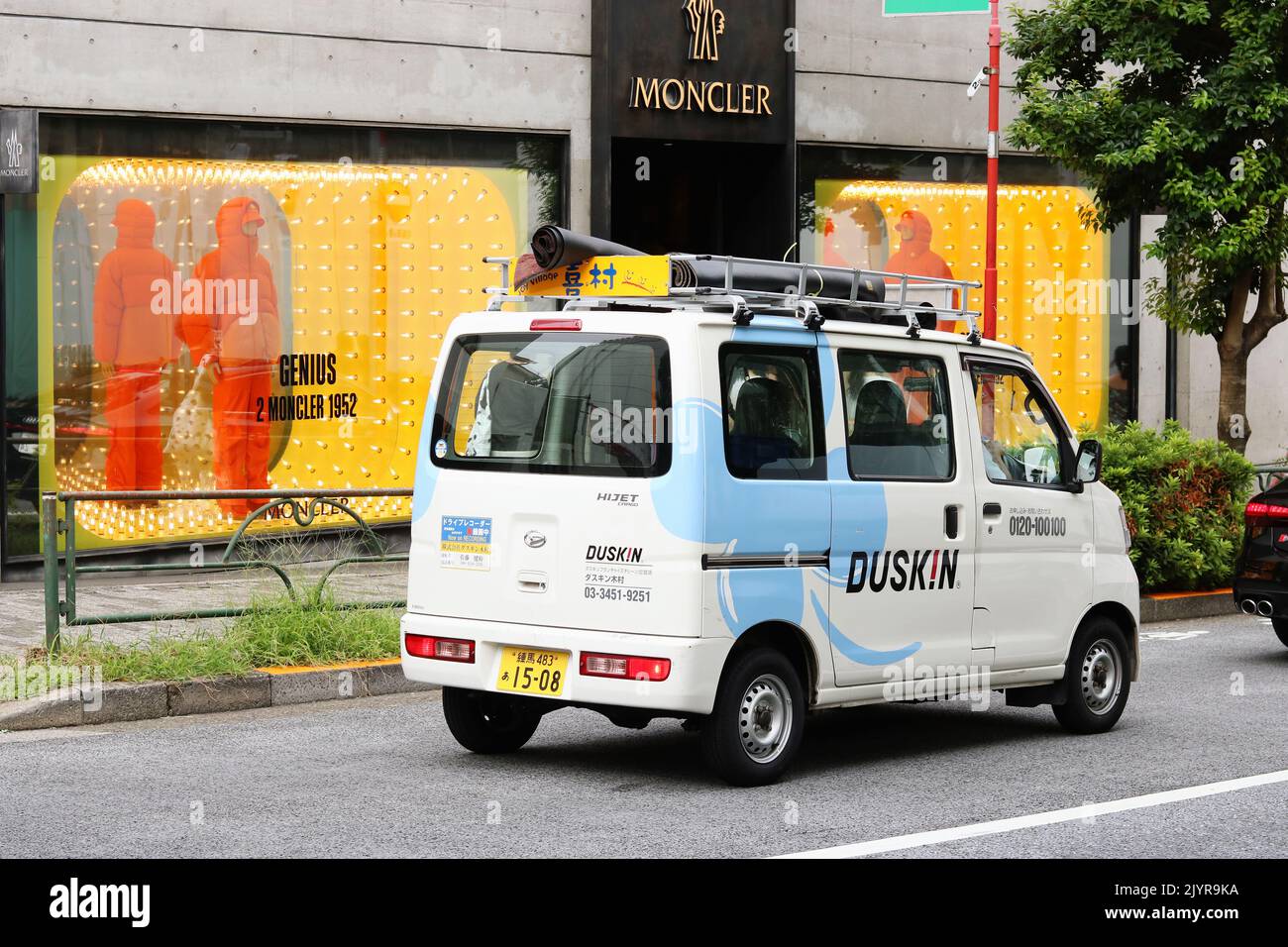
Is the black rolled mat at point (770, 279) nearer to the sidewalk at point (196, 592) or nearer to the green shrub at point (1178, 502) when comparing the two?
the sidewalk at point (196, 592)

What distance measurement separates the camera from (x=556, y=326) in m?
7.98

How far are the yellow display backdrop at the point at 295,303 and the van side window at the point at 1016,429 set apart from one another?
607 cm

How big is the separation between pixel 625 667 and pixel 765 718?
0.76 meters

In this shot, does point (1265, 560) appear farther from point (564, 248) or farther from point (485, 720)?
→ point (564, 248)

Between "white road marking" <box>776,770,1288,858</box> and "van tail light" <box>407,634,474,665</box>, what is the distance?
2.14m

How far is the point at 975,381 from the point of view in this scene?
8953 mm

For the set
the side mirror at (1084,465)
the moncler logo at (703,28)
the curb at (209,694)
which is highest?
the moncler logo at (703,28)

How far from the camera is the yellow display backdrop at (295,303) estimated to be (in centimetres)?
1482

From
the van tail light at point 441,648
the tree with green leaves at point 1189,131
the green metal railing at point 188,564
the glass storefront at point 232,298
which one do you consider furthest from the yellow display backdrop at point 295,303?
the van tail light at point 441,648

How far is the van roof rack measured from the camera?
7.89 metres

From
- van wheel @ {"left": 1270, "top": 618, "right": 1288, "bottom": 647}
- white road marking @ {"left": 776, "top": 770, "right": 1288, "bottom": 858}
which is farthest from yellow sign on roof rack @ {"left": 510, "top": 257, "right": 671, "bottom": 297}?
van wheel @ {"left": 1270, "top": 618, "right": 1288, "bottom": 647}

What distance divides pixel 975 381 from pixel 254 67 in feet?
29.0

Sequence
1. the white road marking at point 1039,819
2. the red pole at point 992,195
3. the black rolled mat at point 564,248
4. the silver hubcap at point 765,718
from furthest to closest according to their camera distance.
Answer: the red pole at point 992,195, the black rolled mat at point 564,248, the silver hubcap at point 765,718, the white road marking at point 1039,819

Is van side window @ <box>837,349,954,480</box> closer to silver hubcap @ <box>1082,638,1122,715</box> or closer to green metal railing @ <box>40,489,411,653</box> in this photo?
silver hubcap @ <box>1082,638,1122,715</box>
